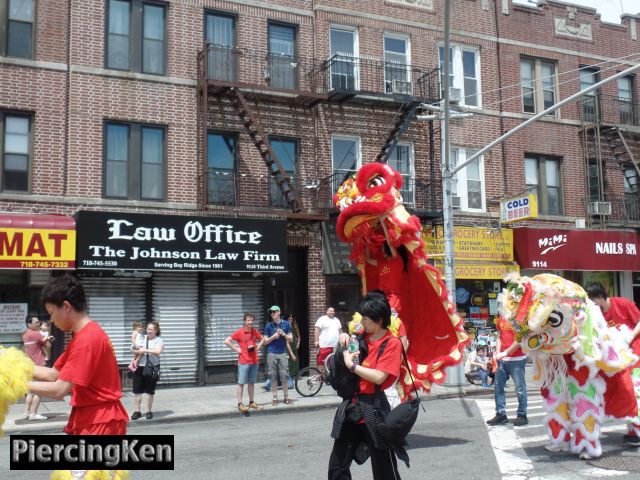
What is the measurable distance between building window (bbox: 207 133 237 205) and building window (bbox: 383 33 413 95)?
494cm

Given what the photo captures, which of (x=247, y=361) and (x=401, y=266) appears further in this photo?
(x=247, y=361)

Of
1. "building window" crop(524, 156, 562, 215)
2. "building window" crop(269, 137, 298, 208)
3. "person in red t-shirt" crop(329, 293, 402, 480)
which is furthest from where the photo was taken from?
"building window" crop(524, 156, 562, 215)

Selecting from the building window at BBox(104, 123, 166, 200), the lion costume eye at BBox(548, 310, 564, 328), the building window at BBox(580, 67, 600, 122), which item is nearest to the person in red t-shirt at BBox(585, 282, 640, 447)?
the lion costume eye at BBox(548, 310, 564, 328)

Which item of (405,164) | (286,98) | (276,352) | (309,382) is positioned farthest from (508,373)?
(405,164)

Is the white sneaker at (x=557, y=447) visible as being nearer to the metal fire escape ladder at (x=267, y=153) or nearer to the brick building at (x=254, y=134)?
the brick building at (x=254, y=134)

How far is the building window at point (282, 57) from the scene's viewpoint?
57.2ft

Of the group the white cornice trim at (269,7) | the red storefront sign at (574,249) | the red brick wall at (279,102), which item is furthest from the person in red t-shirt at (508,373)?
the white cornice trim at (269,7)

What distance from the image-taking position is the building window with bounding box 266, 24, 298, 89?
57.2 ft

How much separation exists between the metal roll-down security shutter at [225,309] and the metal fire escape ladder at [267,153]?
7.40ft

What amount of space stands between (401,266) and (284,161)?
34.8 feet

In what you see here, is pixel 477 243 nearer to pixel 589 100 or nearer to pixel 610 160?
pixel 610 160

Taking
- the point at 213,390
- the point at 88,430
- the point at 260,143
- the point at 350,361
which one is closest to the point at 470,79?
the point at 260,143

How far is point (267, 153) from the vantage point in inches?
664

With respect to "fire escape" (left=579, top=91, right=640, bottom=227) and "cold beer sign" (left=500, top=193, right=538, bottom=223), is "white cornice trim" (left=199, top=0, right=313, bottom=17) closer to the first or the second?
"cold beer sign" (left=500, top=193, right=538, bottom=223)
